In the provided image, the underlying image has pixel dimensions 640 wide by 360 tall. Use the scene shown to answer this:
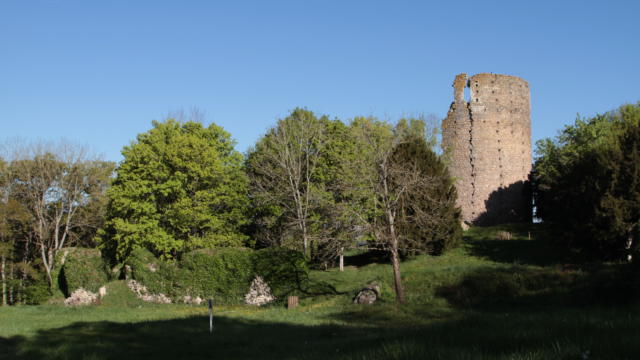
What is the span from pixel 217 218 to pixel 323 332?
78.5ft

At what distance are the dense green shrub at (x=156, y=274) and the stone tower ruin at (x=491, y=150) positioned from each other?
2895 cm

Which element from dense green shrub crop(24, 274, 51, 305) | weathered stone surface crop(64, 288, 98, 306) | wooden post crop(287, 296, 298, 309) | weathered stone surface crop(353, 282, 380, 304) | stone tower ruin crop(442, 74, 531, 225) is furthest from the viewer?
stone tower ruin crop(442, 74, 531, 225)

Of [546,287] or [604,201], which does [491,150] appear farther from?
[546,287]

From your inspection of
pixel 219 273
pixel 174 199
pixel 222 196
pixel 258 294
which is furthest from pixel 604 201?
pixel 174 199

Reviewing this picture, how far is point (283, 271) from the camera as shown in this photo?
2909cm

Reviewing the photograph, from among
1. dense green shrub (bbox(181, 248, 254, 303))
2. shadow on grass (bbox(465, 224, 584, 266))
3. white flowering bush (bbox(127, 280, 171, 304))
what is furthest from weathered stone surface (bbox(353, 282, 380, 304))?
white flowering bush (bbox(127, 280, 171, 304))

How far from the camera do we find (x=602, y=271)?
2331 cm

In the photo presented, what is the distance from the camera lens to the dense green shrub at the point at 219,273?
29641 millimetres

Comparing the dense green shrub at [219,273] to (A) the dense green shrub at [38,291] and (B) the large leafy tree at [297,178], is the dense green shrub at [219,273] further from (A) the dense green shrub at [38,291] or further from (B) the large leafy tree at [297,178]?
(A) the dense green shrub at [38,291]

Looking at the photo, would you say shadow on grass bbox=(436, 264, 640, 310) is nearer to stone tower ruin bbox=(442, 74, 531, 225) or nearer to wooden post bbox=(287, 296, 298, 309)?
wooden post bbox=(287, 296, 298, 309)

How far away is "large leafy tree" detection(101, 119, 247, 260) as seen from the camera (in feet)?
117

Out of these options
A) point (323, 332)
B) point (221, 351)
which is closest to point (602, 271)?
point (323, 332)

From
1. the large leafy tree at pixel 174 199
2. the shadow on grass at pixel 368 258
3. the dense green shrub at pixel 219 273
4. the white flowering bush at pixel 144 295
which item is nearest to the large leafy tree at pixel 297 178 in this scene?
the large leafy tree at pixel 174 199

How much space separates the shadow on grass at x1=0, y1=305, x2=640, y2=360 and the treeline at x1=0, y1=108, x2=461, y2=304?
13.8 metres
